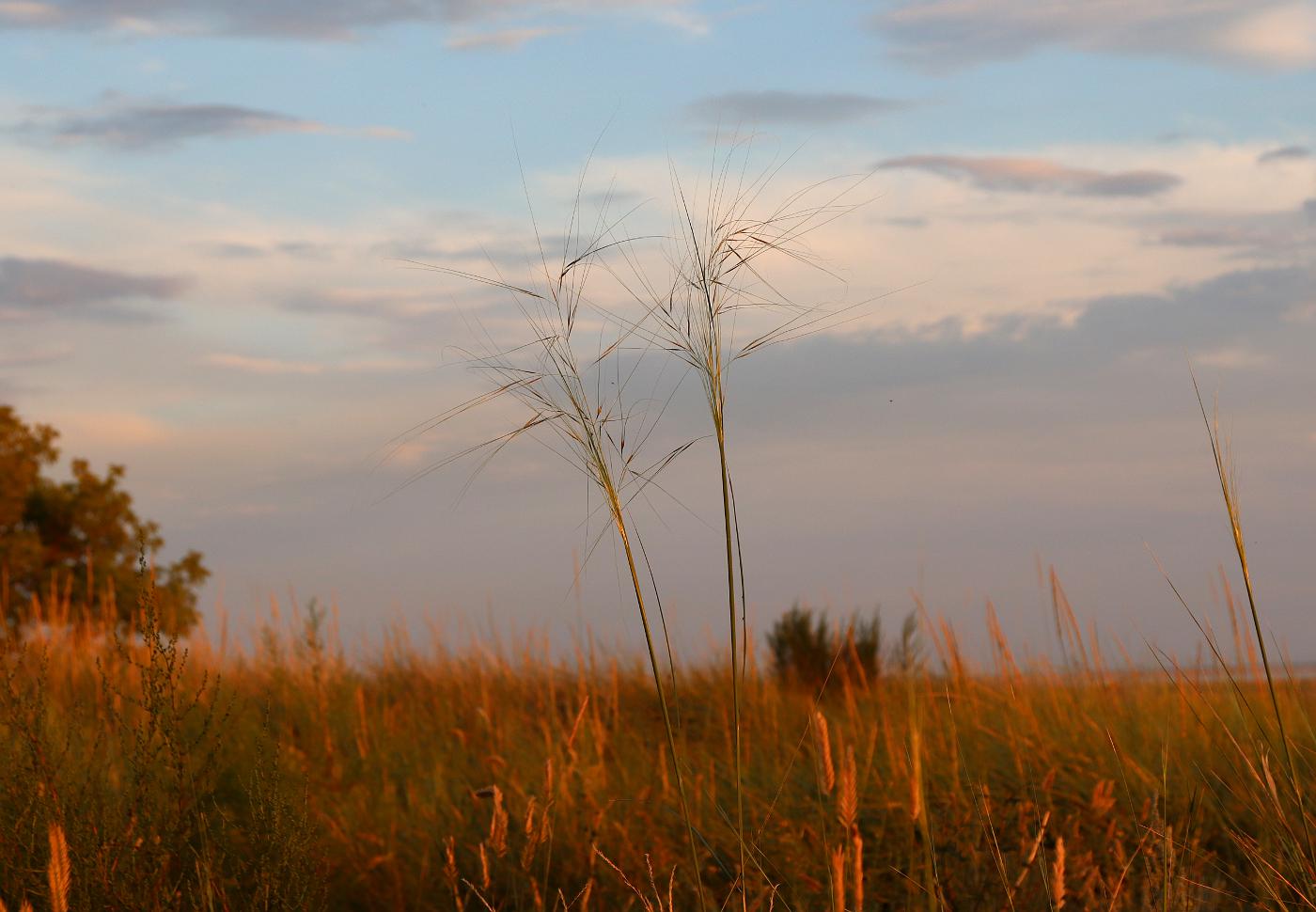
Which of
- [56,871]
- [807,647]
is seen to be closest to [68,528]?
[807,647]

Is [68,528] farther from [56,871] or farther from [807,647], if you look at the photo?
[56,871]

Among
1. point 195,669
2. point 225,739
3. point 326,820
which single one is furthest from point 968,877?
point 195,669

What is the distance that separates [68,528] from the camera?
1859cm

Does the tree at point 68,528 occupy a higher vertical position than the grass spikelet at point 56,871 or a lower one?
higher

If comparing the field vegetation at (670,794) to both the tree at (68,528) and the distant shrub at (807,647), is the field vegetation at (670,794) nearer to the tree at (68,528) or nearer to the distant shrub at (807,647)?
the distant shrub at (807,647)

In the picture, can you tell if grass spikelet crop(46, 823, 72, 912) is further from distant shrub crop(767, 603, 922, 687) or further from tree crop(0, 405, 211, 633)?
tree crop(0, 405, 211, 633)

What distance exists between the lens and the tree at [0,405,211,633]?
17594 millimetres

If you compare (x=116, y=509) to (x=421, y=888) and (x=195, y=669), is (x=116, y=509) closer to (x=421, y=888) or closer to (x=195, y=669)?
(x=195, y=669)

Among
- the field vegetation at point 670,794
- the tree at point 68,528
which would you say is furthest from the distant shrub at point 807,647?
the tree at point 68,528

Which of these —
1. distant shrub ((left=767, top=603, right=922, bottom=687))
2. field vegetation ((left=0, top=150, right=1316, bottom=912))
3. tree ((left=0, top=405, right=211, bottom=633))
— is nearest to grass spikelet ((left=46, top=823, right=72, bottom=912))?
field vegetation ((left=0, top=150, right=1316, bottom=912))

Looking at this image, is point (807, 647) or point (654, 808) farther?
point (807, 647)

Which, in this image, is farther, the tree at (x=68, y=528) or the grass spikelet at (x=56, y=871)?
the tree at (x=68, y=528)

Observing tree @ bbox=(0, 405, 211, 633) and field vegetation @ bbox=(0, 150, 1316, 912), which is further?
tree @ bbox=(0, 405, 211, 633)

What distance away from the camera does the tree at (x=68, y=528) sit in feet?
57.7
